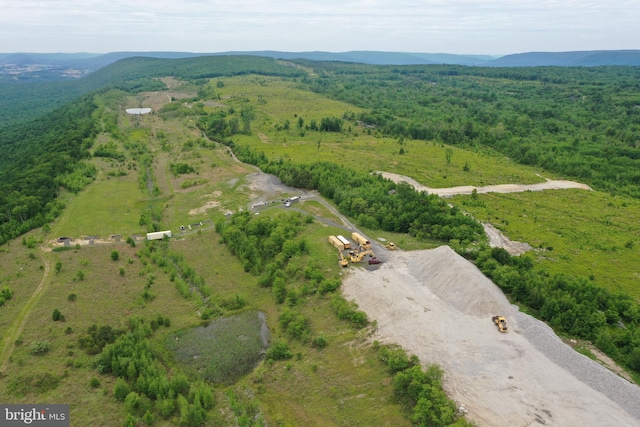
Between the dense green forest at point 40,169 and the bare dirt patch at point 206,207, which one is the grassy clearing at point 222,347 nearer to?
the bare dirt patch at point 206,207

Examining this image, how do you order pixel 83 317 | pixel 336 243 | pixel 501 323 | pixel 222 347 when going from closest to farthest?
pixel 501 323
pixel 222 347
pixel 83 317
pixel 336 243

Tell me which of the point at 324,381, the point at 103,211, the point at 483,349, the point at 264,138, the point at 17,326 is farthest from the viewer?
the point at 264,138

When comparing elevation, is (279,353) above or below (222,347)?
above

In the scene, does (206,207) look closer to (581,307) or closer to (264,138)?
(264,138)

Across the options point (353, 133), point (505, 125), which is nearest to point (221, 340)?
point (353, 133)

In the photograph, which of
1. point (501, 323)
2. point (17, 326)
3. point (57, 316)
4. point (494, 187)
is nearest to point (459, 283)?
point (501, 323)

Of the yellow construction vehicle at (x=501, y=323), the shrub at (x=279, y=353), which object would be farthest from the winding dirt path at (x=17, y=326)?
the yellow construction vehicle at (x=501, y=323)

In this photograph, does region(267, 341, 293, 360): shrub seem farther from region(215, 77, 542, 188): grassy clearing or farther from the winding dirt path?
region(215, 77, 542, 188): grassy clearing
